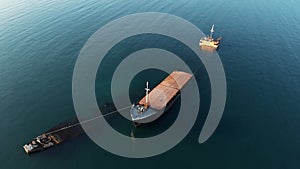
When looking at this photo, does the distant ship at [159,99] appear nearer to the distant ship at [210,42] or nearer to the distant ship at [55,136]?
the distant ship at [55,136]

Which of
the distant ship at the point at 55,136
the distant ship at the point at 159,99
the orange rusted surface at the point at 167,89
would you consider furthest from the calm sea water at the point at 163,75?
the orange rusted surface at the point at 167,89

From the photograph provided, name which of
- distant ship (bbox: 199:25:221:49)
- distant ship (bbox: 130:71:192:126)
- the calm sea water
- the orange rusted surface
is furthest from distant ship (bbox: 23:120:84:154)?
distant ship (bbox: 199:25:221:49)

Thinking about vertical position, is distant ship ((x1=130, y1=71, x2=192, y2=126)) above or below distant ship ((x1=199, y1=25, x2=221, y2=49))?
below

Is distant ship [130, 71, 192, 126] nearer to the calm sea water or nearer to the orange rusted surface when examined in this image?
the orange rusted surface

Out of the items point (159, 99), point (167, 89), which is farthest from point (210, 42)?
point (159, 99)

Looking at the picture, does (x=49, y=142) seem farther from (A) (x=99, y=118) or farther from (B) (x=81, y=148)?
(A) (x=99, y=118)

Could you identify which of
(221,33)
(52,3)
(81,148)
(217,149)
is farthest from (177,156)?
(52,3)

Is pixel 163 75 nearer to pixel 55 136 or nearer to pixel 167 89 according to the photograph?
pixel 167 89
